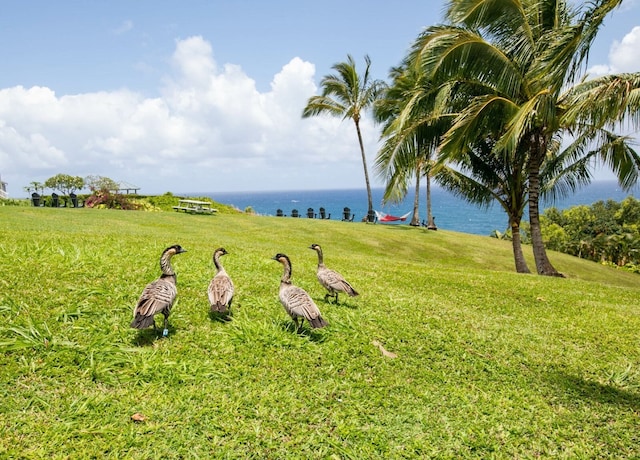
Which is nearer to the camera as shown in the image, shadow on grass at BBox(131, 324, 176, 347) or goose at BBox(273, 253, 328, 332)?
shadow on grass at BBox(131, 324, 176, 347)

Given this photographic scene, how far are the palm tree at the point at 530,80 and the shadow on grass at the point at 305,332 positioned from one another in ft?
25.3

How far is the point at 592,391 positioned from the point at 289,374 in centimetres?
406

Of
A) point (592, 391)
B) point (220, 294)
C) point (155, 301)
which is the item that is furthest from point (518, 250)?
point (155, 301)

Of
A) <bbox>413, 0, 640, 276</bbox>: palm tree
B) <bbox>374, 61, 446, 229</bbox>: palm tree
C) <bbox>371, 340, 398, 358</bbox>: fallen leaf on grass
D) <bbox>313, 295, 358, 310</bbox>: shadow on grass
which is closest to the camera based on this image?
<bbox>371, 340, 398, 358</bbox>: fallen leaf on grass

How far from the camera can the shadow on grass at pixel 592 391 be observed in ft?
15.9

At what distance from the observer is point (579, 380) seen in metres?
5.29

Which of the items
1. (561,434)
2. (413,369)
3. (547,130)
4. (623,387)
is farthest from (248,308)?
(547,130)

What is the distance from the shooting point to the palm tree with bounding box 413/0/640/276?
9398mm

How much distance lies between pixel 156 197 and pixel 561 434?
120 ft

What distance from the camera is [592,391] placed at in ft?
16.5

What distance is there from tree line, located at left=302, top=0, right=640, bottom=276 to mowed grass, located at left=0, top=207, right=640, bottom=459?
17.8ft

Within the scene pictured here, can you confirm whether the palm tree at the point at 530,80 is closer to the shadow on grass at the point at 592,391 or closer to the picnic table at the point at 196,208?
the shadow on grass at the point at 592,391

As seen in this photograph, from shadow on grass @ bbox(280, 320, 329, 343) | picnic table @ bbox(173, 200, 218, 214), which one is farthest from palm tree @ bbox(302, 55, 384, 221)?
shadow on grass @ bbox(280, 320, 329, 343)

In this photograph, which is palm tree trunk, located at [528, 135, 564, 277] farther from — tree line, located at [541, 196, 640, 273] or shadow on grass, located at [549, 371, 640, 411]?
tree line, located at [541, 196, 640, 273]
